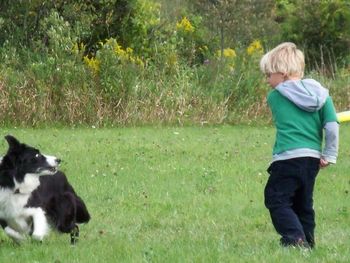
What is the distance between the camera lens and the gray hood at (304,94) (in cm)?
661

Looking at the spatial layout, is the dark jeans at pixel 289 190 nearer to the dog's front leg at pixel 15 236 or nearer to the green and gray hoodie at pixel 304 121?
the green and gray hoodie at pixel 304 121

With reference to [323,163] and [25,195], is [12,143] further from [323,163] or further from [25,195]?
[323,163]

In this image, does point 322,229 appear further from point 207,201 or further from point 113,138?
point 113,138

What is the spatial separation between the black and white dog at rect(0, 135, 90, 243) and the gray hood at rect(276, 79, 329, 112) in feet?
7.42

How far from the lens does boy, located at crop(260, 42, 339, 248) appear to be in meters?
6.63

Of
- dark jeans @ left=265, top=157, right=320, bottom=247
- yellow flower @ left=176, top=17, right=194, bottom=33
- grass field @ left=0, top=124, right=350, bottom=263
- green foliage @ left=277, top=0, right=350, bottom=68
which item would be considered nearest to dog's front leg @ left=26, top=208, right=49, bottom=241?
grass field @ left=0, top=124, right=350, bottom=263

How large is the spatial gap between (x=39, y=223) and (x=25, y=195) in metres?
0.29

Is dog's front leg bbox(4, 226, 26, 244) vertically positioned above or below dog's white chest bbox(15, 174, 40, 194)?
below

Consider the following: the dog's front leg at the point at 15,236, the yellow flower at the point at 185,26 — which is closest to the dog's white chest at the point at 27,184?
the dog's front leg at the point at 15,236

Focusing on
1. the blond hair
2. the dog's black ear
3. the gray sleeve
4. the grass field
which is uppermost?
the blond hair

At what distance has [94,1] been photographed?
2452 centimetres

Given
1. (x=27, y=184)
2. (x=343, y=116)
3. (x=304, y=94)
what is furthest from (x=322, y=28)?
(x=304, y=94)

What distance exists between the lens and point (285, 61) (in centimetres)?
666

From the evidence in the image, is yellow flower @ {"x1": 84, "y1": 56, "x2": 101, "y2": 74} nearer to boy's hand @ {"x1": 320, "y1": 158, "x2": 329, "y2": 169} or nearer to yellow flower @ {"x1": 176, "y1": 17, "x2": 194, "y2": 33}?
yellow flower @ {"x1": 176, "y1": 17, "x2": 194, "y2": 33}
